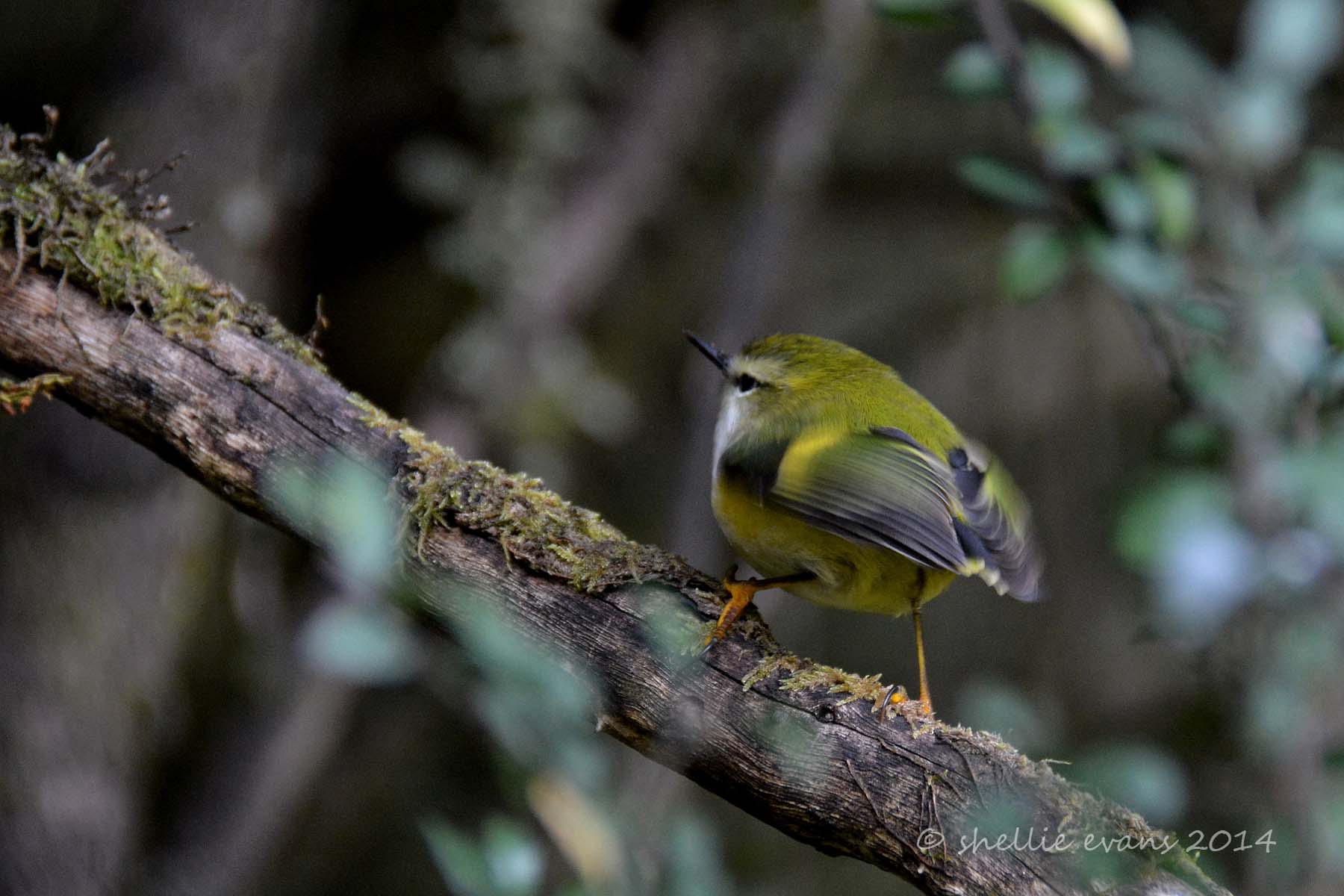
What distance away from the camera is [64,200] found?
2033 mm

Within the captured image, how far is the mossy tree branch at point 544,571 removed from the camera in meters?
1.78

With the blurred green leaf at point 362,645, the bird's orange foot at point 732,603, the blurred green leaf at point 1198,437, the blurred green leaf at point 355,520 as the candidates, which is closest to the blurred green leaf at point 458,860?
the blurred green leaf at point 362,645

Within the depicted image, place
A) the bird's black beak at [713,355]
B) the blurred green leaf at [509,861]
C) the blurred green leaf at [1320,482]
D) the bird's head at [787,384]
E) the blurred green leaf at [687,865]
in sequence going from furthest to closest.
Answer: the bird's black beak at [713,355] < the bird's head at [787,384] < the blurred green leaf at [1320,482] < the blurred green leaf at [687,865] < the blurred green leaf at [509,861]

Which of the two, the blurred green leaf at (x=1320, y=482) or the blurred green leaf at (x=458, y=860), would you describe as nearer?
the blurred green leaf at (x=458, y=860)

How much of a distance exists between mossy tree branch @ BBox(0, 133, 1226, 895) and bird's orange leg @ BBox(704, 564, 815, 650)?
0.02m

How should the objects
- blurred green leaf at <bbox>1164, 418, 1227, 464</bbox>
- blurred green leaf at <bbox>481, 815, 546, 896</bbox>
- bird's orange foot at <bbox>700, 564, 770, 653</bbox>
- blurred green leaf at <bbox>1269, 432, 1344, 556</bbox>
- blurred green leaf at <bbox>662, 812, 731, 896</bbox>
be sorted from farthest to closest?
1. blurred green leaf at <bbox>1164, 418, 1227, 464</bbox>
2. bird's orange foot at <bbox>700, 564, 770, 653</bbox>
3. blurred green leaf at <bbox>1269, 432, 1344, 556</bbox>
4. blurred green leaf at <bbox>662, 812, 731, 896</bbox>
5. blurred green leaf at <bbox>481, 815, 546, 896</bbox>

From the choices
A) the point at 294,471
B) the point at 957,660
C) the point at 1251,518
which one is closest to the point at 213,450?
the point at 294,471

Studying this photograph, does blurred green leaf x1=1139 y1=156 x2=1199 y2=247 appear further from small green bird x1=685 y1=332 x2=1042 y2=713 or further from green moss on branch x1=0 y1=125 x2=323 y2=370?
green moss on branch x1=0 y1=125 x2=323 y2=370

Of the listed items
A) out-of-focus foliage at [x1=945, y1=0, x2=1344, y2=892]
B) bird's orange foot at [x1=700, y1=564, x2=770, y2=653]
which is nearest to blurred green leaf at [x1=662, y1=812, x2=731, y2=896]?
bird's orange foot at [x1=700, y1=564, x2=770, y2=653]

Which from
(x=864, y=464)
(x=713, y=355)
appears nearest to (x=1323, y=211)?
(x=864, y=464)

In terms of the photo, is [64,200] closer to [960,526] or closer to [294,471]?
[294,471]

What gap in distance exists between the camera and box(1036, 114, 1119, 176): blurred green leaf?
7.03 feet

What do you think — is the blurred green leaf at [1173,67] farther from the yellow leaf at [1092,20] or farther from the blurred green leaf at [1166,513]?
the blurred green leaf at [1166,513]

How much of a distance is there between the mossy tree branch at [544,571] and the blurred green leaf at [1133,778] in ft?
0.13
